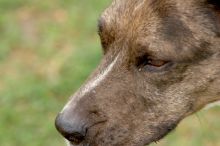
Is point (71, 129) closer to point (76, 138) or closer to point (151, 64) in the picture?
point (76, 138)

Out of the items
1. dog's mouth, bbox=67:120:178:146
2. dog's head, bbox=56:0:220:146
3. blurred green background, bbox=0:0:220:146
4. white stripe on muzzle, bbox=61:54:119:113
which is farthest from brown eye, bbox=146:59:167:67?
blurred green background, bbox=0:0:220:146

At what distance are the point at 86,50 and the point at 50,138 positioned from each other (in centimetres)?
154

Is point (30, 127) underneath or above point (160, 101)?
Result: underneath

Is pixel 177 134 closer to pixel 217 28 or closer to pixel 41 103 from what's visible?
pixel 41 103

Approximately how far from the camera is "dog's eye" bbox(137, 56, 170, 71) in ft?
18.0

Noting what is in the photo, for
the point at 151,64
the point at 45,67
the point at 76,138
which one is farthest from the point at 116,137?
the point at 45,67

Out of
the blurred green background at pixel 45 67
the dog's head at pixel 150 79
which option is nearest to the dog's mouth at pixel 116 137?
the dog's head at pixel 150 79

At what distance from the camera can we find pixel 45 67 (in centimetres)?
916

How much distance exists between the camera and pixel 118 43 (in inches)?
222

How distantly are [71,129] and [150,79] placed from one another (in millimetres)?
680

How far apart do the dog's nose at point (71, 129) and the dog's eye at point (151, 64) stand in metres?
0.62

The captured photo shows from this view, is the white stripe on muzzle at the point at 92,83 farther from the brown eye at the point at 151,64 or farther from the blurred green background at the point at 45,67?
the blurred green background at the point at 45,67

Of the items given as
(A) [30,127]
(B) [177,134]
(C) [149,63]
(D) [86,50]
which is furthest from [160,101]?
(D) [86,50]

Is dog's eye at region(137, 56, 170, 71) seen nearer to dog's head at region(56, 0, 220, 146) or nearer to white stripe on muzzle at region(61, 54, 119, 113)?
dog's head at region(56, 0, 220, 146)
